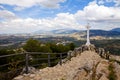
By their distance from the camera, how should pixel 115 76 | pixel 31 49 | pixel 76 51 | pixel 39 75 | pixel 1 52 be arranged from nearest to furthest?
pixel 115 76
pixel 39 75
pixel 76 51
pixel 1 52
pixel 31 49

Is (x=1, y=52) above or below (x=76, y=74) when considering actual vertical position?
below

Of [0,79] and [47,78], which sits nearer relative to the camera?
[0,79]

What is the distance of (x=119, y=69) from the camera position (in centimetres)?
1171

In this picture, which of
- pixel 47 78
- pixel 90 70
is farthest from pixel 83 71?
pixel 47 78

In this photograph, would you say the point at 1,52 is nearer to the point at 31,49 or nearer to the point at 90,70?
the point at 31,49

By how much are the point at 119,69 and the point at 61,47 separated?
211 feet

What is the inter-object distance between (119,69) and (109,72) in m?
0.74

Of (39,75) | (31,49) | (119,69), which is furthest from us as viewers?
(31,49)

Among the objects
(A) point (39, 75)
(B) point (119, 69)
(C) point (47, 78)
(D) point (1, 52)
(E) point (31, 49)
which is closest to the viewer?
(B) point (119, 69)

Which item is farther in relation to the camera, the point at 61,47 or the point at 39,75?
the point at 61,47

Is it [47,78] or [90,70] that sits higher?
[90,70]

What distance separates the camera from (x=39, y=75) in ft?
48.2

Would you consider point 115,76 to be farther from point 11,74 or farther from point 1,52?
point 1,52

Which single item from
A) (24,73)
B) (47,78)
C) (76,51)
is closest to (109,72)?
(47,78)
